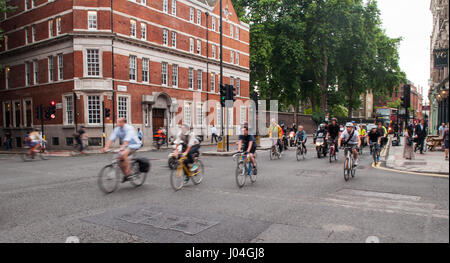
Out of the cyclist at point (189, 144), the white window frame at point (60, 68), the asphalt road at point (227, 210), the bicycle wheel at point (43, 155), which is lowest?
the bicycle wheel at point (43, 155)

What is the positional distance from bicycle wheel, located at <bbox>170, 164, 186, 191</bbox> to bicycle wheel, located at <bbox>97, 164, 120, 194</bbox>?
56.1 inches

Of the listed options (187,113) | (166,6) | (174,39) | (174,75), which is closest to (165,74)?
(174,75)

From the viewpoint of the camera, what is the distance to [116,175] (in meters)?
8.80

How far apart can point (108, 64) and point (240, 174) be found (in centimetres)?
2277

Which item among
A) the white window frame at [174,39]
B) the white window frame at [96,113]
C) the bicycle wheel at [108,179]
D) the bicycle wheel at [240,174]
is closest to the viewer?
the bicycle wheel at [108,179]

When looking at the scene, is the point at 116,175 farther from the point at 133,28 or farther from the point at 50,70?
the point at 50,70

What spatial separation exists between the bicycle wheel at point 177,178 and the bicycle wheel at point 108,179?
4.68 ft

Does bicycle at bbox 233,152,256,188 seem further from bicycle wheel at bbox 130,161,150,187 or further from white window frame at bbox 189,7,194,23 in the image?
white window frame at bbox 189,7,194,23

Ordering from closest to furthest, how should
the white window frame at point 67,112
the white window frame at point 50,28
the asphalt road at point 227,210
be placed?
the asphalt road at point 227,210 → the white window frame at point 67,112 → the white window frame at point 50,28

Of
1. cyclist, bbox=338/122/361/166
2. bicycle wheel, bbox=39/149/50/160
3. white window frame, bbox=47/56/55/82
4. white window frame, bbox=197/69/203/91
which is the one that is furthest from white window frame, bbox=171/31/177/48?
cyclist, bbox=338/122/361/166

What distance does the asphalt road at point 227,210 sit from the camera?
484 centimetres

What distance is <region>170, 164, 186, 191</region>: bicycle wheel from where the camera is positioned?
8836mm

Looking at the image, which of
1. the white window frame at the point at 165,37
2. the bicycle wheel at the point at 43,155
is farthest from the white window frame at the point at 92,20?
the bicycle wheel at the point at 43,155

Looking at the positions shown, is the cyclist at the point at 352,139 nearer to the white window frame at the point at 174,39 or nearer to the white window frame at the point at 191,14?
the white window frame at the point at 174,39
